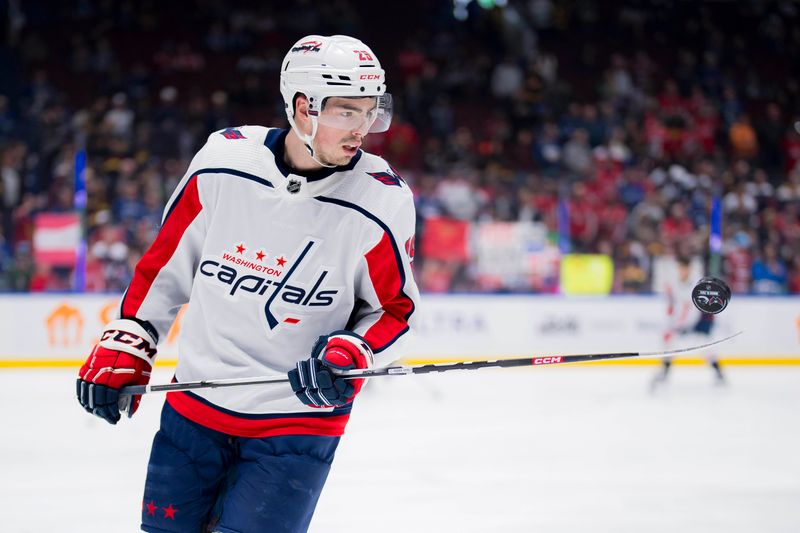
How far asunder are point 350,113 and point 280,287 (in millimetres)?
376

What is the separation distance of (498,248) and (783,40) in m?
7.38

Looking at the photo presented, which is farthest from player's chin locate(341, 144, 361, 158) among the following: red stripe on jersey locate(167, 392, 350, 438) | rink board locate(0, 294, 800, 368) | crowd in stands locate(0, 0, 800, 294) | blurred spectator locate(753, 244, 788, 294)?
blurred spectator locate(753, 244, 788, 294)

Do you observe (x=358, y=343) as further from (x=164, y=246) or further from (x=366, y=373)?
(x=164, y=246)

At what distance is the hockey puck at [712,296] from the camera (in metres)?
2.11

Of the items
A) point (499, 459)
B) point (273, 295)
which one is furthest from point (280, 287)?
point (499, 459)

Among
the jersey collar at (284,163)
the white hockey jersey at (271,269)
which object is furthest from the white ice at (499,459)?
the jersey collar at (284,163)

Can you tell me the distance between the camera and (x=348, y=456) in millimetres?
4793

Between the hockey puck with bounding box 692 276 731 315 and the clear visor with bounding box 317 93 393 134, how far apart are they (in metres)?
0.78

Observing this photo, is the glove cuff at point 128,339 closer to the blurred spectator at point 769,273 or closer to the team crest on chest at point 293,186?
the team crest on chest at point 293,186

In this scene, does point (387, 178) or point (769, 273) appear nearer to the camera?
point (387, 178)

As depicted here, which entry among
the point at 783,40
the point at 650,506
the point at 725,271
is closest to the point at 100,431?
the point at 650,506

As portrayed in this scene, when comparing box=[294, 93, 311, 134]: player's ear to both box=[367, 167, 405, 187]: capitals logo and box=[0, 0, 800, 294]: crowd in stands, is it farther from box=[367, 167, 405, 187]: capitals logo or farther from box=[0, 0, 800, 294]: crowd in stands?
box=[0, 0, 800, 294]: crowd in stands

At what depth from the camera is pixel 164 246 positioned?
2.08m

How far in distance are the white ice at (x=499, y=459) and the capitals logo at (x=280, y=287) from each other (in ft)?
5.67
